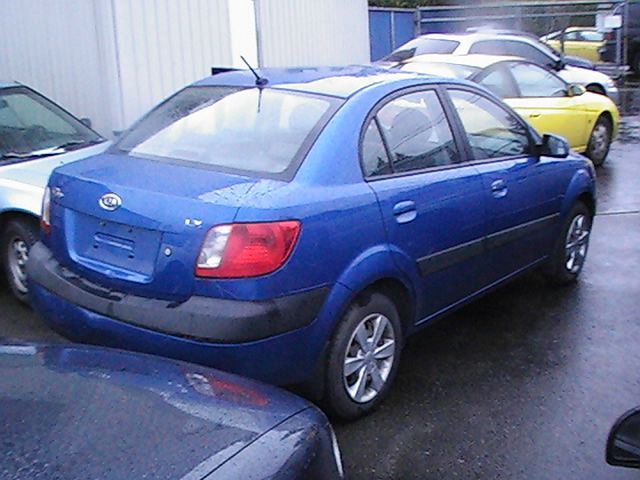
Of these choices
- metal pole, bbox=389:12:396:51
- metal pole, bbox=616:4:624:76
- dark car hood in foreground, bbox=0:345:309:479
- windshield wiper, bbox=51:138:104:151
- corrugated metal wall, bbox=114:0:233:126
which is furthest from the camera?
metal pole, bbox=616:4:624:76

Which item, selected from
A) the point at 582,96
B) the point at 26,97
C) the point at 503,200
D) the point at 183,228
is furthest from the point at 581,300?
the point at 582,96

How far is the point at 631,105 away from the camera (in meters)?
16.8

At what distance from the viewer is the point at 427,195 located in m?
4.25

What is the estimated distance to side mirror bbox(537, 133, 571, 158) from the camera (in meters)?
5.38

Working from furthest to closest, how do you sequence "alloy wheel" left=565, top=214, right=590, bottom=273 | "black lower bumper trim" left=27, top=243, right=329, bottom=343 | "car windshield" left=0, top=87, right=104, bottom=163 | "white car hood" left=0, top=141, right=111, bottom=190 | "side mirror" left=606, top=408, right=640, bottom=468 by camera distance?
1. "car windshield" left=0, top=87, right=104, bottom=163
2. "alloy wheel" left=565, top=214, right=590, bottom=273
3. "white car hood" left=0, top=141, right=111, bottom=190
4. "black lower bumper trim" left=27, top=243, right=329, bottom=343
5. "side mirror" left=606, top=408, right=640, bottom=468

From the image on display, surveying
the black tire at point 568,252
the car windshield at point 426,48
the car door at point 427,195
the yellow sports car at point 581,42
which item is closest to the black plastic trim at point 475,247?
the car door at point 427,195

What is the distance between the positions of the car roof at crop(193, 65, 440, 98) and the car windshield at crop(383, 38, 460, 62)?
8085mm

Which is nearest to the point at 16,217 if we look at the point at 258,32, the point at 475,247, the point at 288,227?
the point at 288,227

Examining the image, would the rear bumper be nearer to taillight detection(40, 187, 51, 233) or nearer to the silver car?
taillight detection(40, 187, 51, 233)

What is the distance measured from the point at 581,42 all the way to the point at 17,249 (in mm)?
19702

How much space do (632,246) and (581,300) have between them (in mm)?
1508

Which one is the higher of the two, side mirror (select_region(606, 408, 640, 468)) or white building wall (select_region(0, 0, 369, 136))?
white building wall (select_region(0, 0, 369, 136))

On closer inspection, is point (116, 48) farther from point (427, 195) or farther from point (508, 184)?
point (427, 195)

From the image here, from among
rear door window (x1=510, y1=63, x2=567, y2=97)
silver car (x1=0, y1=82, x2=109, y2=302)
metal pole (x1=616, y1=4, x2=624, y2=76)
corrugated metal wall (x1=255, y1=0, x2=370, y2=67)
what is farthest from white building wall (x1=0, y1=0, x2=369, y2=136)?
metal pole (x1=616, y1=4, x2=624, y2=76)
